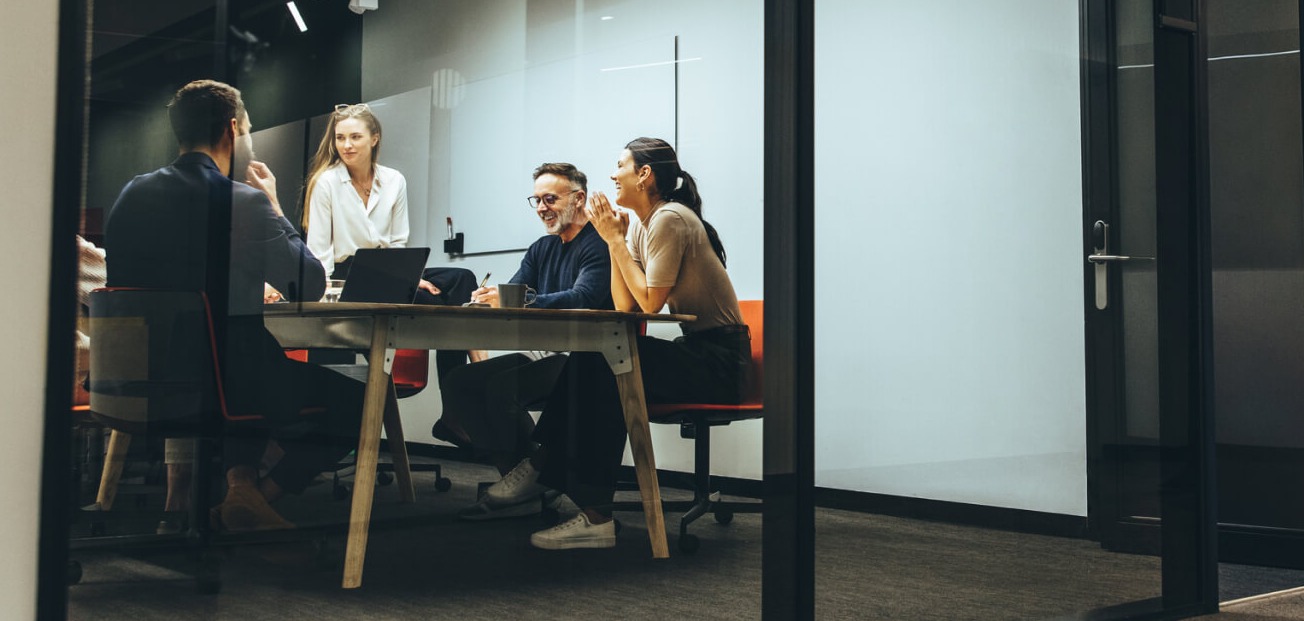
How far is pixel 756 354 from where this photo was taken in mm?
2361

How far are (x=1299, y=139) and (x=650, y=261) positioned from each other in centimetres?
281

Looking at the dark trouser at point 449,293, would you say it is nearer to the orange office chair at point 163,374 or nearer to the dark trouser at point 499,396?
the dark trouser at point 499,396

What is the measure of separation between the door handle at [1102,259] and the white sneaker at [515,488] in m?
1.85

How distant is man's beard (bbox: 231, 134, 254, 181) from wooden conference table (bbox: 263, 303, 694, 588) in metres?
0.25

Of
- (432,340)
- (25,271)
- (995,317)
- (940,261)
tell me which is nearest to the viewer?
(25,271)

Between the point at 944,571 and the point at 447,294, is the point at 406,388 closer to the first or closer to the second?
the point at 447,294

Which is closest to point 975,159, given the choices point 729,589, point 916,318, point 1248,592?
point 916,318

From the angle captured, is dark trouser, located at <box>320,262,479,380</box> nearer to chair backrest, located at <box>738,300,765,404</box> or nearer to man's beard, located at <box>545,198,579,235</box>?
man's beard, located at <box>545,198,579,235</box>

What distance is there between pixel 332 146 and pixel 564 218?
1.44 feet

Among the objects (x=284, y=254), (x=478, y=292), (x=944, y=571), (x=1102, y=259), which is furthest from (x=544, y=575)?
(x=1102, y=259)

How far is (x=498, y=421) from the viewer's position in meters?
2.09

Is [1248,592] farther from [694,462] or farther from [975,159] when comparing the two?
[694,462]

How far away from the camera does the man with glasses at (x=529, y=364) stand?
2.06 metres

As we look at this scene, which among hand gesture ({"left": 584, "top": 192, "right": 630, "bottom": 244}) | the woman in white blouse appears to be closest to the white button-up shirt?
the woman in white blouse
